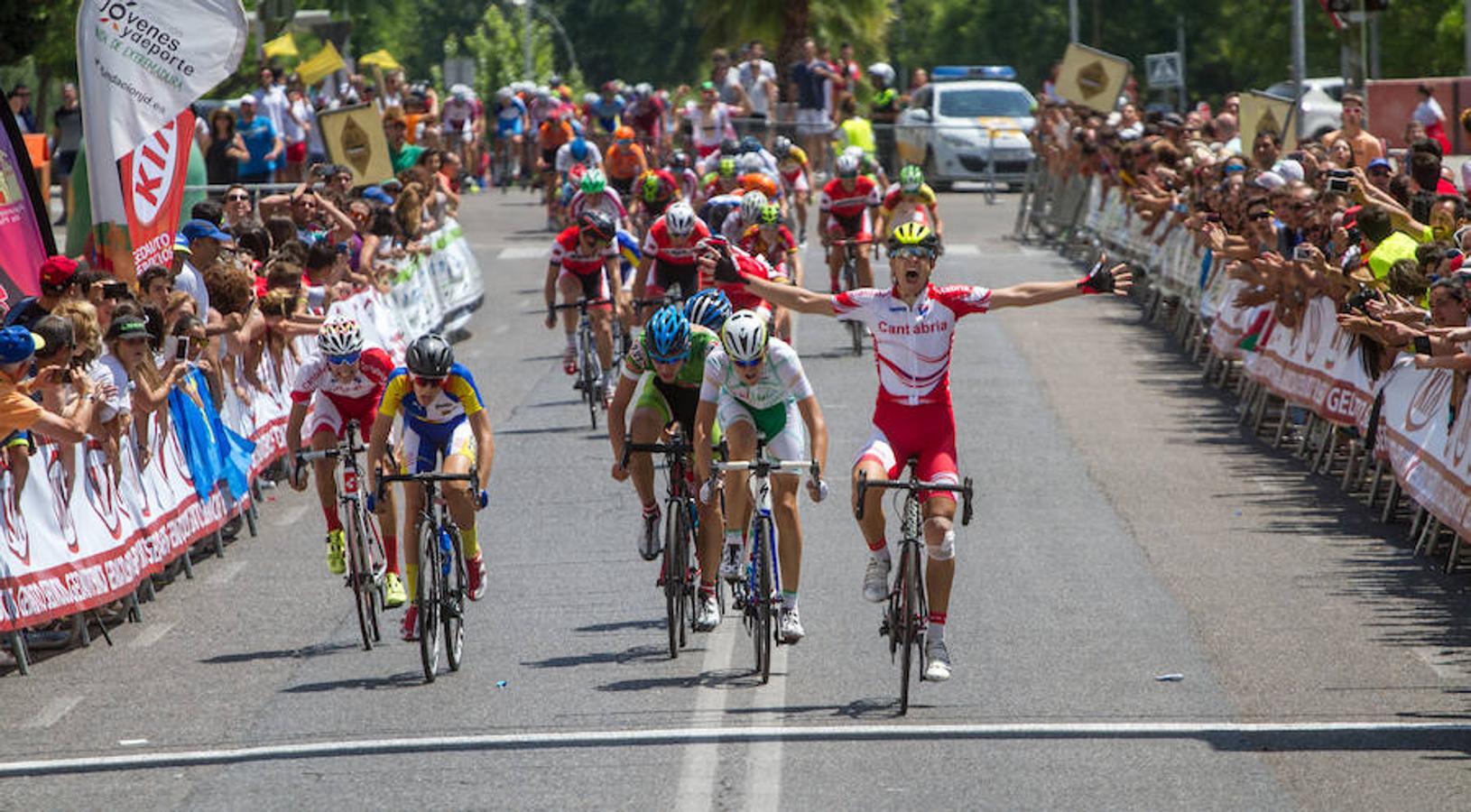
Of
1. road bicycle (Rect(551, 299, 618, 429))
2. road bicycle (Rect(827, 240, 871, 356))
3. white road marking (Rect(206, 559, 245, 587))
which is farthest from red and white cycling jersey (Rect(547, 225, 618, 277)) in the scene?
white road marking (Rect(206, 559, 245, 587))

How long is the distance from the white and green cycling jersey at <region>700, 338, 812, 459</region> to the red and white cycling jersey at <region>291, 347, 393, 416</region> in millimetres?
1875

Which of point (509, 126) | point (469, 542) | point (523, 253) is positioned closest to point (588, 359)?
point (469, 542)

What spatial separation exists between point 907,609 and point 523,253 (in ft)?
89.8

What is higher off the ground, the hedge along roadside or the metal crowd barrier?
the hedge along roadside

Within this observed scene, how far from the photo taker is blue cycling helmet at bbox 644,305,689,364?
12.6m

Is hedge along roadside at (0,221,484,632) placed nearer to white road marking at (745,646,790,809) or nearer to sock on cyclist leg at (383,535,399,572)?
sock on cyclist leg at (383,535,399,572)

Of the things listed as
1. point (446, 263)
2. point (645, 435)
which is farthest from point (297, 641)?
point (446, 263)

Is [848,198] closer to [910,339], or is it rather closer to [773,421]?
[773,421]

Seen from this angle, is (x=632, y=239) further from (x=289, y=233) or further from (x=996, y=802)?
(x=996, y=802)

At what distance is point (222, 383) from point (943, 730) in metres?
7.72

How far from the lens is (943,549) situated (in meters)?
11.4

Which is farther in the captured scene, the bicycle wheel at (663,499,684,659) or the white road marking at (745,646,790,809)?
the bicycle wheel at (663,499,684,659)

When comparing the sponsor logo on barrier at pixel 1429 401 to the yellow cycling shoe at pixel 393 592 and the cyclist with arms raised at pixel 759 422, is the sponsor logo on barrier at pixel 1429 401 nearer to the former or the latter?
the cyclist with arms raised at pixel 759 422

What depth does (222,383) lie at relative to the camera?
16938mm
